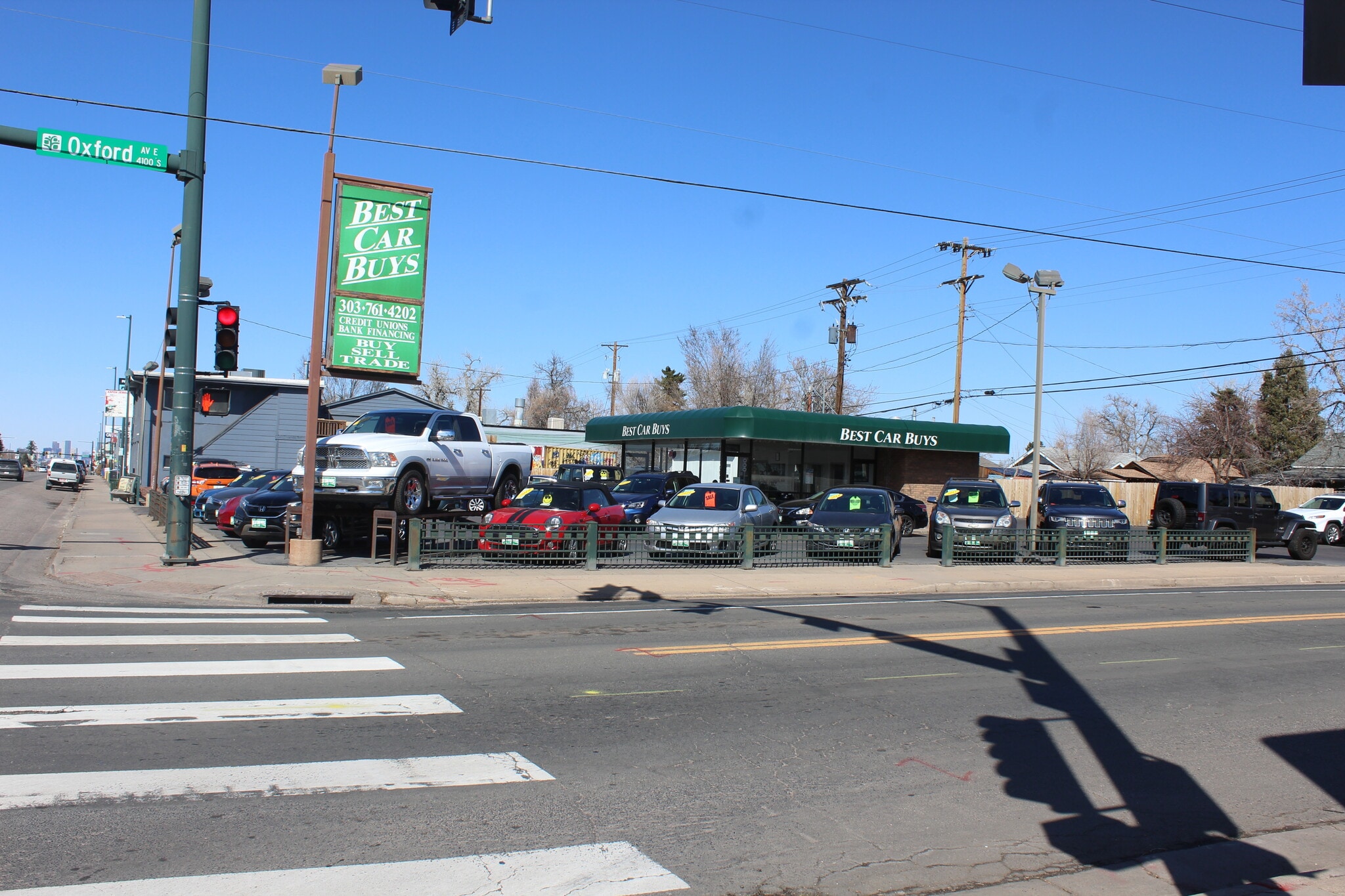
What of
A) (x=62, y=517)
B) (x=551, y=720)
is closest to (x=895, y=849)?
(x=551, y=720)

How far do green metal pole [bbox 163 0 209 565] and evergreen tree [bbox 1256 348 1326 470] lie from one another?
62732 mm

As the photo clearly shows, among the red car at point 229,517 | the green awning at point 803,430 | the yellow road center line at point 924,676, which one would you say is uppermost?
the green awning at point 803,430

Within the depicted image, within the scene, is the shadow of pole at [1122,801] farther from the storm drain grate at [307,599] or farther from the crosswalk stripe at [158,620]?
the storm drain grate at [307,599]

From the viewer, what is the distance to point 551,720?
7332 mm

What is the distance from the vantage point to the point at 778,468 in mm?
37594

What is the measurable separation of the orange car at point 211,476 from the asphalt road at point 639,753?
22.8m

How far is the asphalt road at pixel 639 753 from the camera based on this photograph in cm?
488

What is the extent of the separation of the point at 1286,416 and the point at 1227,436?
590 centimetres

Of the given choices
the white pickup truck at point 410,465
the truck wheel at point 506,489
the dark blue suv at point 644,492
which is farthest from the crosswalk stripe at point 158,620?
the dark blue suv at point 644,492

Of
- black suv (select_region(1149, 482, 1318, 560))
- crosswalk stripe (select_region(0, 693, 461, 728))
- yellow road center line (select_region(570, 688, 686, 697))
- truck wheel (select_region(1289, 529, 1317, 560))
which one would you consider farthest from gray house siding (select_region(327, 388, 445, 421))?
crosswalk stripe (select_region(0, 693, 461, 728))

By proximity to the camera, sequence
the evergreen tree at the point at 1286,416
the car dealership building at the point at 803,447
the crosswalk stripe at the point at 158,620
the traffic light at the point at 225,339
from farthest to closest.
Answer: the evergreen tree at the point at 1286,416 → the car dealership building at the point at 803,447 → the traffic light at the point at 225,339 → the crosswalk stripe at the point at 158,620

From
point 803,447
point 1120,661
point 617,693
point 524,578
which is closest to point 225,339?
point 524,578

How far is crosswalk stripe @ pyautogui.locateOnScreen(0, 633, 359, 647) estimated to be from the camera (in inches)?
373

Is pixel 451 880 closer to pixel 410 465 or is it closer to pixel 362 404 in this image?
pixel 410 465
